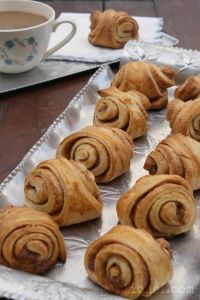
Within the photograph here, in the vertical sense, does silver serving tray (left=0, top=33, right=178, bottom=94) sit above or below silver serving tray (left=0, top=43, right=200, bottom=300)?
below

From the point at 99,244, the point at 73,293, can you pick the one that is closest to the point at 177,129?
the point at 99,244

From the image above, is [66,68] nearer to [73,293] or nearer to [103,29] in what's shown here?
[103,29]

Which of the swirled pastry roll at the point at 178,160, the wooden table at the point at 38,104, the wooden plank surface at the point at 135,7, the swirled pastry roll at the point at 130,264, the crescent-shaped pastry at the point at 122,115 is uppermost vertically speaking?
the swirled pastry roll at the point at 130,264

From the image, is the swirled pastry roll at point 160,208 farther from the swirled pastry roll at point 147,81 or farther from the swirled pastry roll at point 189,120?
the swirled pastry roll at point 147,81

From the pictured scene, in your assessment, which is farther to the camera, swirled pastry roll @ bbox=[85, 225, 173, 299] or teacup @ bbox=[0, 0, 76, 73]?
teacup @ bbox=[0, 0, 76, 73]

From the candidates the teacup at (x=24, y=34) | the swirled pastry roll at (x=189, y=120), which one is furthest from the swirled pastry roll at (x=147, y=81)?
the teacup at (x=24, y=34)

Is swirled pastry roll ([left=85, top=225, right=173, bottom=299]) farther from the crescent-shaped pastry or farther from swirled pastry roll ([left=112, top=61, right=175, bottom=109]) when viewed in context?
swirled pastry roll ([left=112, top=61, right=175, bottom=109])

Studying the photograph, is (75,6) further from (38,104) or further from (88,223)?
(88,223)

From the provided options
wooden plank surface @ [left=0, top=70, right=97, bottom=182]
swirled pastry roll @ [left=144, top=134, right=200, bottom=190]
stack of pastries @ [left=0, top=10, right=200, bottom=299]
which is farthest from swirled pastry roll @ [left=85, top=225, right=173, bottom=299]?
Answer: wooden plank surface @ [left=0, top=70, right=97, bottom=182]
